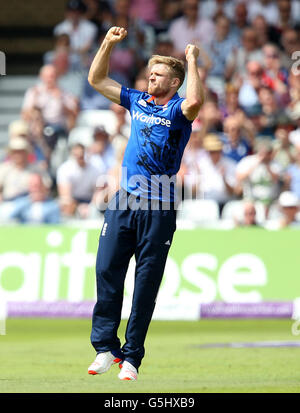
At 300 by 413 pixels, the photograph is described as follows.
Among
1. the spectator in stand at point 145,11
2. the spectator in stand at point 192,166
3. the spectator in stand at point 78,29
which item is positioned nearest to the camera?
the spectator in stand at point 192,166

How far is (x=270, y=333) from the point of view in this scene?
11.1 metres

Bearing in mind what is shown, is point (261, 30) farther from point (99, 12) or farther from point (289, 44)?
point (99, 12)

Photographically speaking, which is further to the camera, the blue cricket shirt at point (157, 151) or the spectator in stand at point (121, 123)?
the spectator in stand at point (121, 123)

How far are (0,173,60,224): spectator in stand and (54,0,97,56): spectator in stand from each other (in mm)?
4045

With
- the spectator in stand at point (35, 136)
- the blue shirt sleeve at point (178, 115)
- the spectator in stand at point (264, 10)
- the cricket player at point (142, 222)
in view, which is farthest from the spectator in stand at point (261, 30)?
the blue shirt sleeve at point (178, 115)

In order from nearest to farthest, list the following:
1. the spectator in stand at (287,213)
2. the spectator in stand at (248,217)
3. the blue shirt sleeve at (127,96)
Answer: the blue shirt sleeve at (127,96) → the spectator in stand at (248,217) → the spectator in stand at (287,213)

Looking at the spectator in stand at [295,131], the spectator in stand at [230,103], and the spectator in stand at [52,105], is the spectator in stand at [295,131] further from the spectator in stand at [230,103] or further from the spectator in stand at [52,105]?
the spectator in stand at [52,105]

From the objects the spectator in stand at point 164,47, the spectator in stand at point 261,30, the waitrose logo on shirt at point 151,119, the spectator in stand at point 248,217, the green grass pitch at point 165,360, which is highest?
the spectator in stand at point 261,30

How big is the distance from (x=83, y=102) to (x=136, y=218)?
9472 millimetres

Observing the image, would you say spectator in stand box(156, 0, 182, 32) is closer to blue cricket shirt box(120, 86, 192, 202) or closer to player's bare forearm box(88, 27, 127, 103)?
player's bare forearm box(88, 27, 127, 103)

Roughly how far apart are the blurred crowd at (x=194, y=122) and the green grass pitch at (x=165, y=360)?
6.61 feet

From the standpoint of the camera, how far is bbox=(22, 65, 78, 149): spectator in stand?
15.6 m

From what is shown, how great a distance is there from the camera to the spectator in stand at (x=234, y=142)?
570 inches
